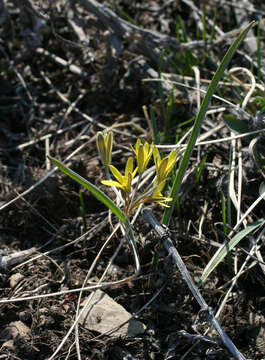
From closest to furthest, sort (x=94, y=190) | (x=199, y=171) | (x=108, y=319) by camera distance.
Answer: (x=94, y=190) < (x=108, y=319) < (x=199, y=171)

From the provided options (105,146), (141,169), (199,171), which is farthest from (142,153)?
(199,171)

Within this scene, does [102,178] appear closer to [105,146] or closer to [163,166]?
[105,146]

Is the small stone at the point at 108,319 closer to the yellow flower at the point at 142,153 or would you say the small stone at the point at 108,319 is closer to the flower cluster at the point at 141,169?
the flower cluster at the point at 141,169

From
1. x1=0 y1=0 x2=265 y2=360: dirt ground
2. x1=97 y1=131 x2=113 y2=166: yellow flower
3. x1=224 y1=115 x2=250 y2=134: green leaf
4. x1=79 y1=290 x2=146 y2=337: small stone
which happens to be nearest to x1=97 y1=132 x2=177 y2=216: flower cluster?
x1=97 y1=131 x2=113 y2=166: yellow flower

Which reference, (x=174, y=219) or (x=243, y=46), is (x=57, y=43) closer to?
(x=243, y=46)

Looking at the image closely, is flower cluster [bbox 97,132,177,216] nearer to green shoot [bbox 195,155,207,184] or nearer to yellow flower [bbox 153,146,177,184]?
yellow flower [bbox 153,146,177,184]

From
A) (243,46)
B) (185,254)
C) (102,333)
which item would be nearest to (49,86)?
(243,46)
